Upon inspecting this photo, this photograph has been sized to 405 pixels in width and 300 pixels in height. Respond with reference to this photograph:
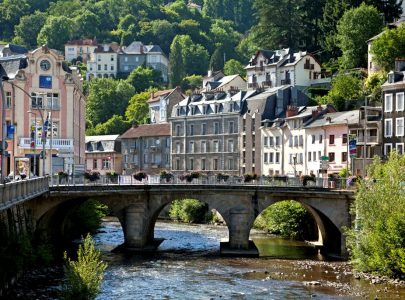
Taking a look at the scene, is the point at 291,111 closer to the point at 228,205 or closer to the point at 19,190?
the point at 228,205

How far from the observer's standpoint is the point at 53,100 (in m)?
92.4

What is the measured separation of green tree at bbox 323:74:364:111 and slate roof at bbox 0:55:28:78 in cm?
4540

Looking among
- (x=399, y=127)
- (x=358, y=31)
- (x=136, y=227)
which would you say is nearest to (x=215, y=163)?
(x=358, y=31)

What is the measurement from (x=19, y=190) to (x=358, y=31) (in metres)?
87.2

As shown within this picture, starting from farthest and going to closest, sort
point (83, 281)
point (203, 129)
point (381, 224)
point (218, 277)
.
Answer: point (203, 129), point (218, 277), point (381, 224), point (83, 281)

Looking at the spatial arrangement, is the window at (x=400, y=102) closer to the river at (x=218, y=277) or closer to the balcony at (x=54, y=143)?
the river at (x=218, y=277)

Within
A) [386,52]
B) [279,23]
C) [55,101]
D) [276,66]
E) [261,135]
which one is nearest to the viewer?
[55,101]

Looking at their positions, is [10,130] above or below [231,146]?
below

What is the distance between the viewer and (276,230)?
97688 mm

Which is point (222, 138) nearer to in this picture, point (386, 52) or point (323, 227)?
point (386, 52)

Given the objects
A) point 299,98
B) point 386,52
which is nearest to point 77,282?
point 386,52

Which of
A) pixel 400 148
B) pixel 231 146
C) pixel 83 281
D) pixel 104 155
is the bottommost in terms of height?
pixel 83 281

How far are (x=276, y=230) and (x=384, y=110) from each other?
654 inches

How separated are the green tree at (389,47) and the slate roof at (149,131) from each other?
39.0 meters
